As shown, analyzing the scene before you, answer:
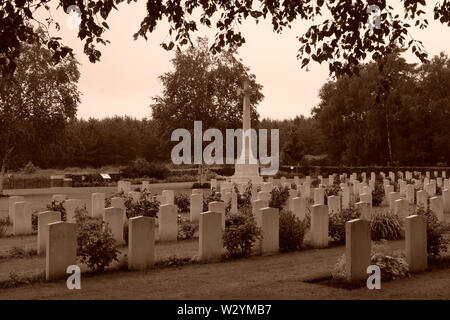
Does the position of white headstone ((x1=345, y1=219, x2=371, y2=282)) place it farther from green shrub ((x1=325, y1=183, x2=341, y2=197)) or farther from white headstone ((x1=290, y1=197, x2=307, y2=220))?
green shrub ((x1=325, y1=183, x2=341, y2=197))

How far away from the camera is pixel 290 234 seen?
11234 mm

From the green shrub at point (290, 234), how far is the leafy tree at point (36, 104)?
787 inches

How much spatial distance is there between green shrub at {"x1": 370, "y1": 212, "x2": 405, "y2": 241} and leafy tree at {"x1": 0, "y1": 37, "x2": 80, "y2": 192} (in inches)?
791

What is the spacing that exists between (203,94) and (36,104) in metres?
12.9

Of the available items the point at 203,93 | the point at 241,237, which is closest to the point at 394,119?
the point at 203,93

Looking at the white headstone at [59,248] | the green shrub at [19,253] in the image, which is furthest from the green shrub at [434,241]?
the green shrub at [19,253]

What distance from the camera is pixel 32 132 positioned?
94.8ft

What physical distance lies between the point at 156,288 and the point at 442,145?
49091 mm

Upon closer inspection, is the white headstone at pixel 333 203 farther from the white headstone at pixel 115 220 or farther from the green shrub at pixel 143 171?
the green shrub at pixel 143 171

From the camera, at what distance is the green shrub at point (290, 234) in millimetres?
11227

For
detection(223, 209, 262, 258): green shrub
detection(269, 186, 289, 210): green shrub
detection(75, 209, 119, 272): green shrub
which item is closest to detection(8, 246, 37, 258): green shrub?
detection(75, 209, 119, 272): green shrub

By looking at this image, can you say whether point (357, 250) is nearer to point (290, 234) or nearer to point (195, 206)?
point (290, 234)

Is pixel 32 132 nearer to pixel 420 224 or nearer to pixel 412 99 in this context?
pixel 420 224
